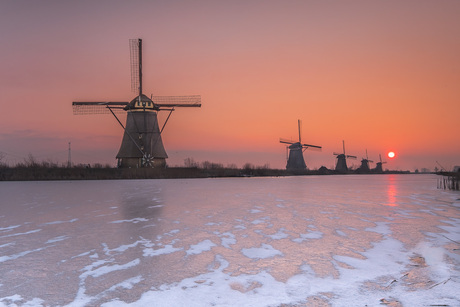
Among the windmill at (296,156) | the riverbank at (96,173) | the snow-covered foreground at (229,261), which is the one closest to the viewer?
the snow-covered foreground at (229,261)

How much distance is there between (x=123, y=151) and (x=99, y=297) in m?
31.6

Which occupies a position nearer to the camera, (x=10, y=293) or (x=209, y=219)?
(x=10, y=293)

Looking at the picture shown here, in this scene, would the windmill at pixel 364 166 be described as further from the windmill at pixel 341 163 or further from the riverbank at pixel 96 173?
the riverbank at pixel 96 173

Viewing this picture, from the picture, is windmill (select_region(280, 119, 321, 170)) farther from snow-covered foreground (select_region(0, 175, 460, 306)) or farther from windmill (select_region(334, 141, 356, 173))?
snow-covered foreground (select_region(0, 175, 460, 306))

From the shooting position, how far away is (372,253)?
15.3ft

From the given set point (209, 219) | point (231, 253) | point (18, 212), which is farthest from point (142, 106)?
point (231, 253)

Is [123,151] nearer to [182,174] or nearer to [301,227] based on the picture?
[182,174]

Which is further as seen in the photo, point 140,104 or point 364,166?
point 364,166

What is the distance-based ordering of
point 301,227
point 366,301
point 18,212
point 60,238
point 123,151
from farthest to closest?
point 123,151 → point 18,212 → point 301,227 → point 60,238 → point 366,301

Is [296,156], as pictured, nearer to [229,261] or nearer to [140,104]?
[140,104]

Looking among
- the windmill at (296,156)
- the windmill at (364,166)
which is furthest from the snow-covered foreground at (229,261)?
the windmill at (364,166)

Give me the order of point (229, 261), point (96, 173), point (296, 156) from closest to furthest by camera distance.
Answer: point (229, 261) < point (96, 173) < point (296, 156)

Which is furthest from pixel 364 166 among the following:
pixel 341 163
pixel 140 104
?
pixel 140 104

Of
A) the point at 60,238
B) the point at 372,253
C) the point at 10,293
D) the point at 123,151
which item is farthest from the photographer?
the point at 123,151
